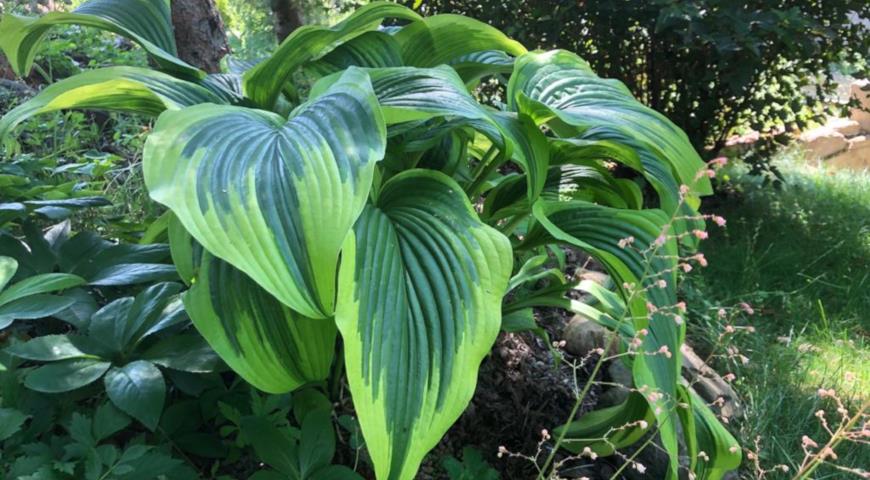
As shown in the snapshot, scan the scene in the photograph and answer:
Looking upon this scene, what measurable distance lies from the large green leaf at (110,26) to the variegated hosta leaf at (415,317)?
61 centimetres

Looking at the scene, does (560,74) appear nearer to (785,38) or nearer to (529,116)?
(529,116)

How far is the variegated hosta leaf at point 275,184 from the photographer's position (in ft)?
2.73

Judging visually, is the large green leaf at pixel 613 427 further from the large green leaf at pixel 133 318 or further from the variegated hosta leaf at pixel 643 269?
the large green leaf at pixel 133 318

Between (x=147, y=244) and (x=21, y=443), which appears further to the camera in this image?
(x=147, y=244)

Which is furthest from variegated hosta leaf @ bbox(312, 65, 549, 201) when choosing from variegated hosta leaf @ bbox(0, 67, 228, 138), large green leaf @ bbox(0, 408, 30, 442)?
large green leaf @ bbox(0, 408, 30, 442)

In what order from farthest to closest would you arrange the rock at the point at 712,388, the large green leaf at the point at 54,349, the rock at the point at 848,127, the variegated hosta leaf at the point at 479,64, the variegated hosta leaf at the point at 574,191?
the rock at the point at 848,127 < the rock at the point at 712,388 < the variegated hosta leaf at the point at 479,64 < the variegated hosta leaf at the point at 574,191 < the large green leaf at the point at 54,349

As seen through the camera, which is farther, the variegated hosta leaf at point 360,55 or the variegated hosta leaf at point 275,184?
the variegated hosta leaf at point 360,55

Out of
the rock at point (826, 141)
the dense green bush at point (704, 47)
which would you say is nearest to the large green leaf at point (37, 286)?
the dense green bush at point (704, 47)

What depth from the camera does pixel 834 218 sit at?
357cm

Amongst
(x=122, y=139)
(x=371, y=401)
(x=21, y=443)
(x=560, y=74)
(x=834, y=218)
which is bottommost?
(x=834, y=218)

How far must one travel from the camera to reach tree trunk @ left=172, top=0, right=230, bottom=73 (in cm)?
268

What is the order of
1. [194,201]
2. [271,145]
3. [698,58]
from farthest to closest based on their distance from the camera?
[698,58]
[271,145]
[194,201]

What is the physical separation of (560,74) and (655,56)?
7.14 feet

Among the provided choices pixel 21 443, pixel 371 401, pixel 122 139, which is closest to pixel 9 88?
pixel 122 139
